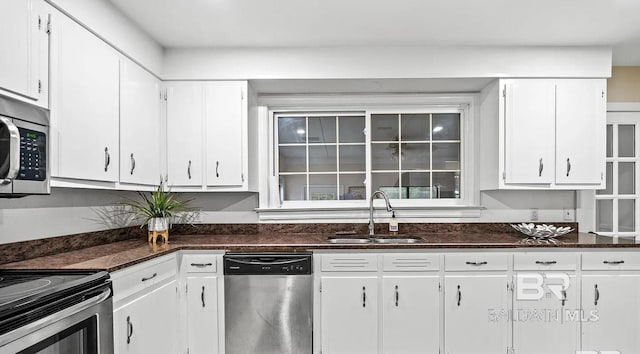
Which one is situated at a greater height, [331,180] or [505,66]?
[505,66]

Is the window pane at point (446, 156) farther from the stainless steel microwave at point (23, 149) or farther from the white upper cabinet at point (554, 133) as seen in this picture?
the stainless steel microwave at point (23, 149)

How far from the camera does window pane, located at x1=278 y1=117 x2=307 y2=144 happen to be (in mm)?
3527

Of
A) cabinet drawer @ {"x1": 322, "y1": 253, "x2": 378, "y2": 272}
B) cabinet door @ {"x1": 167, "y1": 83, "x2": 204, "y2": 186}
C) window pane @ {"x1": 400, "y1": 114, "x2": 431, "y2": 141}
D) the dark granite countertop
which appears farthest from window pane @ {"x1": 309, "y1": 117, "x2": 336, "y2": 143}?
cabinet drawer @ {"x1": 322, "y1": 253, "x2": 378, "y2": 272}

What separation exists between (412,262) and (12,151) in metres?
2.29

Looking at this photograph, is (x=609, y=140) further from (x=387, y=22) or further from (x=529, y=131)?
(x=387, y=22)

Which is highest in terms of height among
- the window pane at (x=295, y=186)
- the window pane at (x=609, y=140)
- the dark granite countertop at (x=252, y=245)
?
the window pane at (x=609, y=140)

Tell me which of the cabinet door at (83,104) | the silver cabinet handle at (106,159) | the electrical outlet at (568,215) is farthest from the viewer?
the electrical outlet at (568,215)

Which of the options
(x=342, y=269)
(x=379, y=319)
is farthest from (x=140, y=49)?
(x=379, y=319)

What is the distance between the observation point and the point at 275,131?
3504mm

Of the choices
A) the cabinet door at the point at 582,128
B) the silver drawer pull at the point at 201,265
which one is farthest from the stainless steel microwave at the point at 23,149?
the cabinet door at the point at 582,128

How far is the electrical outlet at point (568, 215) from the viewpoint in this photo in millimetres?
3334

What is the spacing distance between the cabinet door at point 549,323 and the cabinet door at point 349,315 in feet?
3.26

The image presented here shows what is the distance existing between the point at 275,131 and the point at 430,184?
149 centimetres

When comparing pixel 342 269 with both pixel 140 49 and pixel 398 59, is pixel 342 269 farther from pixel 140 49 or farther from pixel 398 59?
pixel 140 49
